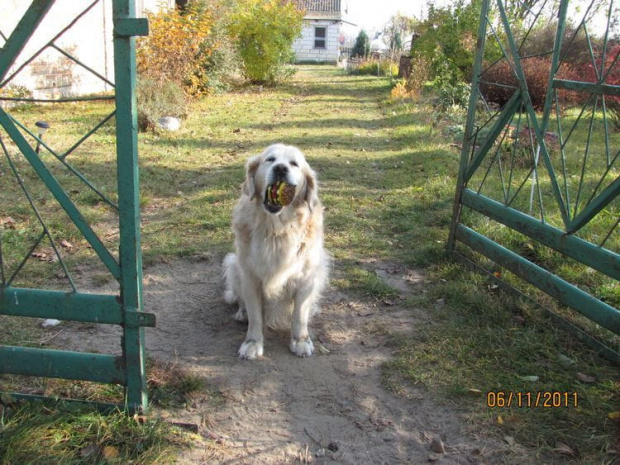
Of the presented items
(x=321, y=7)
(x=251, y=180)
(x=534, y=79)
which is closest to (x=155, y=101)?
(x=251, y=180)

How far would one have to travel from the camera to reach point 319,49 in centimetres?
4481

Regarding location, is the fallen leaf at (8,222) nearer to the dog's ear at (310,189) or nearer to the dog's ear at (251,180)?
the dog's ear at (251,180)

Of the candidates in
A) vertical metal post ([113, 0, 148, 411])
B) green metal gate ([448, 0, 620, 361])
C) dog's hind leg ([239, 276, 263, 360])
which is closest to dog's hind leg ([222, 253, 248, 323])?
dog's hind leg ([239, 276, 263, 360])

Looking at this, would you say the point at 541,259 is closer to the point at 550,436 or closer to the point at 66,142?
the point at 550,436

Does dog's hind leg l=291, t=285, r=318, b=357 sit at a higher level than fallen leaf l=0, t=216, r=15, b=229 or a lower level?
lower

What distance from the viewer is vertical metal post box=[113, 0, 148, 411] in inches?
80.7

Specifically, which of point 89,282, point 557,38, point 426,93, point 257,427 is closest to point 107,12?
point 426,93

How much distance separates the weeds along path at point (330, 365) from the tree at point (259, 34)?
45.6ft

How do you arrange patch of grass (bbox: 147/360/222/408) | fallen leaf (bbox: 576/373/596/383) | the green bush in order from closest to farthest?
1. patch of grass (bbox: 147/360/222/408)
2. fallen leaf (bbox: 576/373/596/383)
3. the green bush

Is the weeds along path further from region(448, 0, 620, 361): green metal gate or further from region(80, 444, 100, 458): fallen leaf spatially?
region(448, 0, 620, 361): green metal gate

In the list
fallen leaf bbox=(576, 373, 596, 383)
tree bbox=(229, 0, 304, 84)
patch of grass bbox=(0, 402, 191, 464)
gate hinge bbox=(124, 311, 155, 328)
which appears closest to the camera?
patch of grass bbox=(0, 402, 191, 464)

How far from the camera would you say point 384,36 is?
5822 cm

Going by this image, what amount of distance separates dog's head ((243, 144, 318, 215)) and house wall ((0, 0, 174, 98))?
8.12 meters
